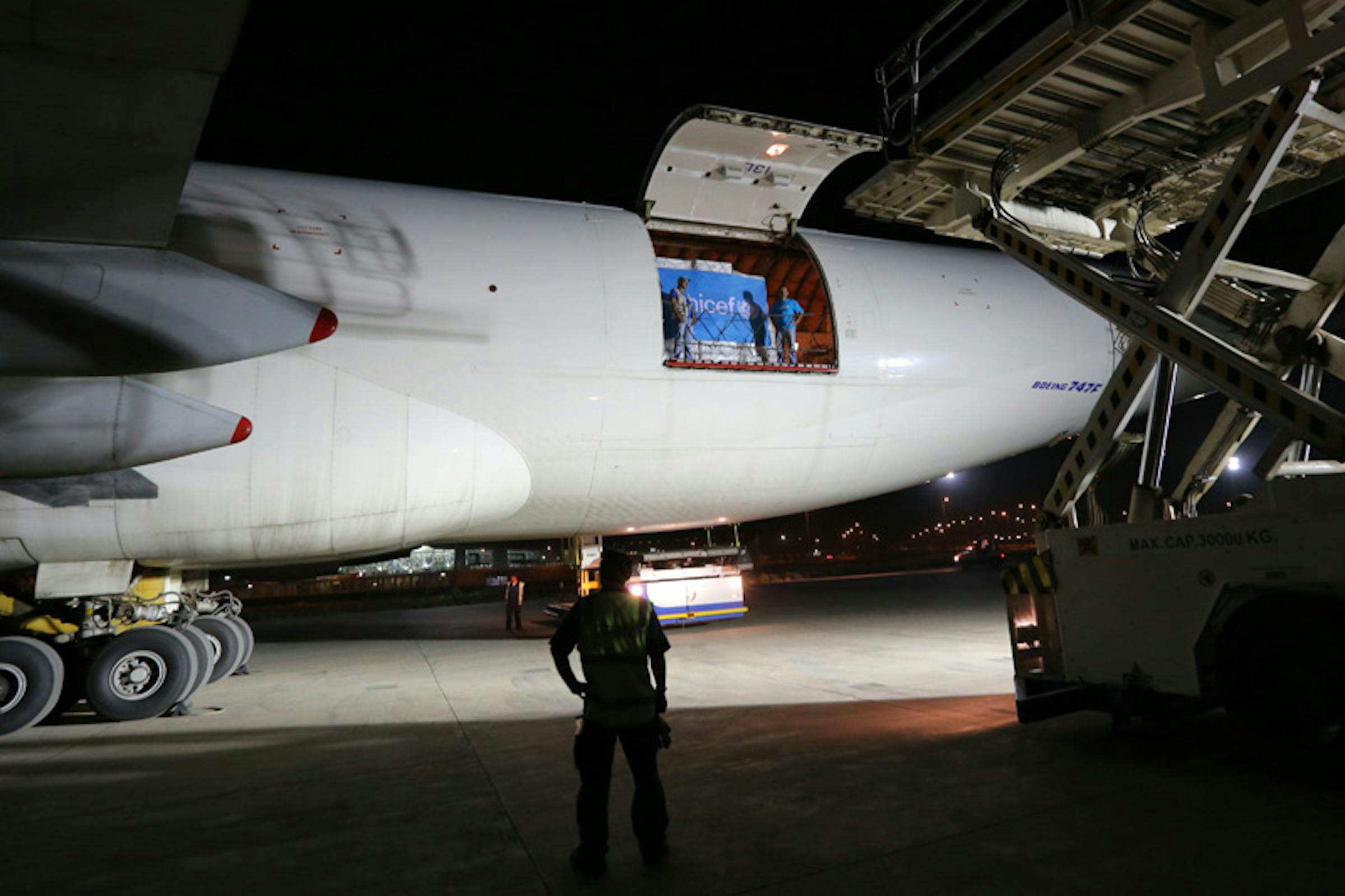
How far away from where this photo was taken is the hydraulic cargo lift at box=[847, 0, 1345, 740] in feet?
13.0

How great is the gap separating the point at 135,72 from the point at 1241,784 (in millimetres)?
6676

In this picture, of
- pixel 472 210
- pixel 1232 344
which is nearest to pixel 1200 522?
pixel 1232 344

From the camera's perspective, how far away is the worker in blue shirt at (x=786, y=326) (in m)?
8.61

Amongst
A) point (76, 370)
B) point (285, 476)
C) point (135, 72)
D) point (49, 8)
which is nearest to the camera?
point (49, 8)

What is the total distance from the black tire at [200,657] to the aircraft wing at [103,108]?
4.65 metres

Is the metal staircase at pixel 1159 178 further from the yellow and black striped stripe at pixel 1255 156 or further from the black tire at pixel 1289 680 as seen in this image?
the black tire at pixel 1289 680

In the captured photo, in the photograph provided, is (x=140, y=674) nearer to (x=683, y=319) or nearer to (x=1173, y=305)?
(x=683, y=319)

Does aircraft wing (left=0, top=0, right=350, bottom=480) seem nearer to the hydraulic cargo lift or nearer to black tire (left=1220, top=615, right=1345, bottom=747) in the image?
the hydraulic cargo lift

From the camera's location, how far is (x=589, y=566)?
36.4 feet

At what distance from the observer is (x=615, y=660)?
3.38 m

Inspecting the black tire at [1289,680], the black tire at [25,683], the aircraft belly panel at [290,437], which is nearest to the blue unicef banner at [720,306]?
the aircraft belly panel at [290,437]

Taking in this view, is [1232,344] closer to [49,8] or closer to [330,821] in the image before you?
[330,821]

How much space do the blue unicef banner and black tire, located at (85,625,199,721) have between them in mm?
5998

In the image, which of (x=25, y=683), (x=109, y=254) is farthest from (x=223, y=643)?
(x=109, y=254)
